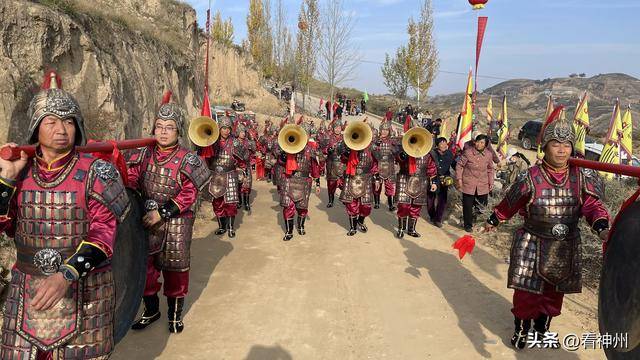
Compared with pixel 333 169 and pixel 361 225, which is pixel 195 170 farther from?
pixel 333 169

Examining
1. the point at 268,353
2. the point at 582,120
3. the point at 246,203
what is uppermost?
the point at 582,120

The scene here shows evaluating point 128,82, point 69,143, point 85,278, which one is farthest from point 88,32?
point 85,278

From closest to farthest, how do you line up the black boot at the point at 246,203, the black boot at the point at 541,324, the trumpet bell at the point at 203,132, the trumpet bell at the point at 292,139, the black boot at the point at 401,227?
the black boot at the point at 541,324, the trumpet bell at the point at 203,132, the trumpet bell at the point at 292,139, the black boot at the point at 401,227, the black boot at the point at 246,203

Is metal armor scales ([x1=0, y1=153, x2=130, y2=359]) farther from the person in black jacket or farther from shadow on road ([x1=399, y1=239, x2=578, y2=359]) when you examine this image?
the person in black jacket

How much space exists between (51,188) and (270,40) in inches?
1595

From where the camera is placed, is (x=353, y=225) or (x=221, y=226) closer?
(x=221, y=226)

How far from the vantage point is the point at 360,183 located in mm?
7672

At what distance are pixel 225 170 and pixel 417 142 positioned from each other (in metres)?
3.65

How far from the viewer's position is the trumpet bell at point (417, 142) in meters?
7.37

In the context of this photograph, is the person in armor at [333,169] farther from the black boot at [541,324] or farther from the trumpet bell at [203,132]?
the black boot at [541,324]

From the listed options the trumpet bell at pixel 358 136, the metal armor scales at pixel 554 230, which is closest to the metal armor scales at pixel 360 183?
the trumpet bell at pixel 358 136

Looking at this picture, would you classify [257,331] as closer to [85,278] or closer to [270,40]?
[85,278]

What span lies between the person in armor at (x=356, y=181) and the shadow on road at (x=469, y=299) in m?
1.16

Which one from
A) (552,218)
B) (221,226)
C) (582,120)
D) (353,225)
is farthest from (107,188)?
(582,120)
